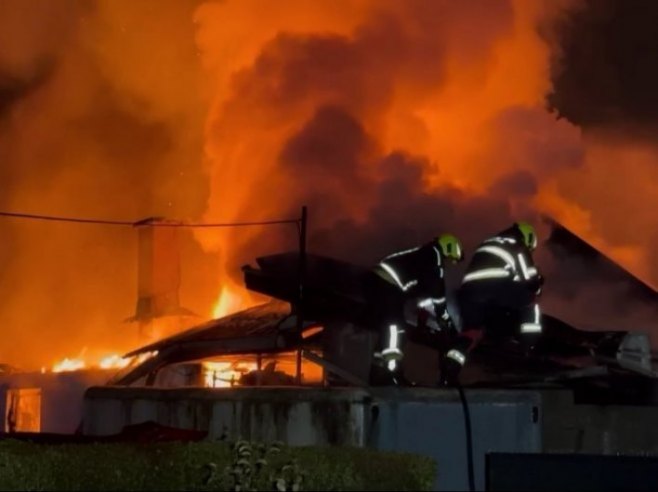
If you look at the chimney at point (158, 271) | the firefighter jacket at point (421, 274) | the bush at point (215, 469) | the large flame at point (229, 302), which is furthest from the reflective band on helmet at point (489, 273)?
A: the chimney at point (158, 271)

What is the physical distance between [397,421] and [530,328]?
284 centimetres

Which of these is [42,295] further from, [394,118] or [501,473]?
[501,473]

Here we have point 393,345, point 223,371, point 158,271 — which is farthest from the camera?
point 158,271

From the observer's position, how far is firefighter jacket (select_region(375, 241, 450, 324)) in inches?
375

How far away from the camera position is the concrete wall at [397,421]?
7.45 meters

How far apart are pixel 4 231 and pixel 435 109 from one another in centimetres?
1536

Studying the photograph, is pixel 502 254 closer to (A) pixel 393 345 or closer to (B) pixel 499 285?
(B) pixel 499 285

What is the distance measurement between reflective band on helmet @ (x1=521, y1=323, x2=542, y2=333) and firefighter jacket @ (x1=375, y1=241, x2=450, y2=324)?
779 millimetres

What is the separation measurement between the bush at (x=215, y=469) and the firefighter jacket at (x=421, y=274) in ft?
10.2

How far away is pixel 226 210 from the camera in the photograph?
23.5 meters

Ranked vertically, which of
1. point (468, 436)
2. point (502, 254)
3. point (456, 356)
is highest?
point (502, 254)

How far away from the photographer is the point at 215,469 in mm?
6184

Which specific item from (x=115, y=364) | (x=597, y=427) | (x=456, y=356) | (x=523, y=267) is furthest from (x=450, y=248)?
(x=115, y=364)

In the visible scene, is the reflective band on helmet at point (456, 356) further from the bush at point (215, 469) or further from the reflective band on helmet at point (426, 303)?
the bush at point (215, 469)
